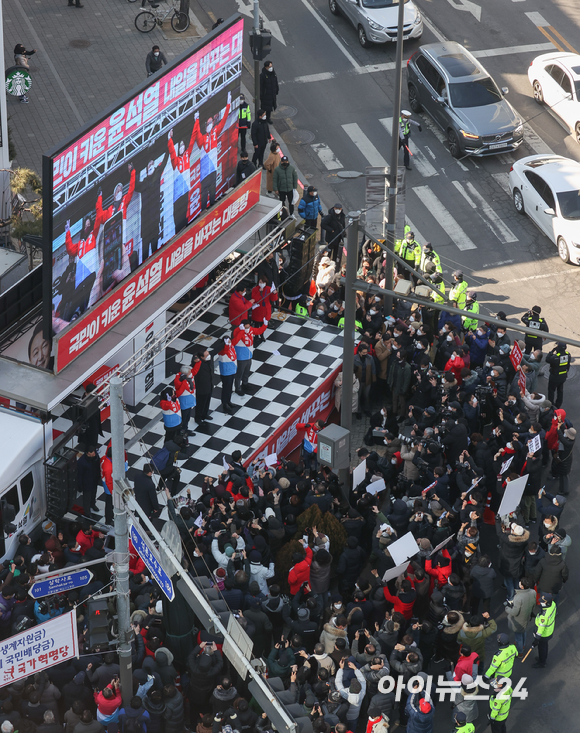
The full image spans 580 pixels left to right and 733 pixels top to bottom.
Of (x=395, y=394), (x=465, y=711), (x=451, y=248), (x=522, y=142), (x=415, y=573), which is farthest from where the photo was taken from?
(x=522, y=142)

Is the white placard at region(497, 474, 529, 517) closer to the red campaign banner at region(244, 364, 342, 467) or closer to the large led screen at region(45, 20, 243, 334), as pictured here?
the red campaign banner at region(244, 364, 342, 467)

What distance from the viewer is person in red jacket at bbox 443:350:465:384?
74.0 ft

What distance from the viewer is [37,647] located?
13672 millimetres

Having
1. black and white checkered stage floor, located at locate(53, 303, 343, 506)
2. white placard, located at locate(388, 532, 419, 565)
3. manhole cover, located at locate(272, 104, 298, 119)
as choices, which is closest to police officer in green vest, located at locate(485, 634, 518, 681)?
white placard, located at locate(388, 532, 419, 565)

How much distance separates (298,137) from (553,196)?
748 cm

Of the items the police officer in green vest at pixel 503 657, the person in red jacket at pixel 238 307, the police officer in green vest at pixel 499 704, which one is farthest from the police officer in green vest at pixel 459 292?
the police officer in green vest at pixel 499 704

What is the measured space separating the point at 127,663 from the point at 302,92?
72.9 ft

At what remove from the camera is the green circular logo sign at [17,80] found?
31.2 m

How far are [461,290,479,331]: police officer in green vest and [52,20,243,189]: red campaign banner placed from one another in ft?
22.2

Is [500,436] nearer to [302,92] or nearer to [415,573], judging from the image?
[415,573]

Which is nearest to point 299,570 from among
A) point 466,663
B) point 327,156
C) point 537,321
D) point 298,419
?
point 466,663

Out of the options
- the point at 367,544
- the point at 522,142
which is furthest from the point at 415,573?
the point at 522,142

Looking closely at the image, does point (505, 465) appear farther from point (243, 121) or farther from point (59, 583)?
point (243, 121)

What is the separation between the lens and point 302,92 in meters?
33.9
